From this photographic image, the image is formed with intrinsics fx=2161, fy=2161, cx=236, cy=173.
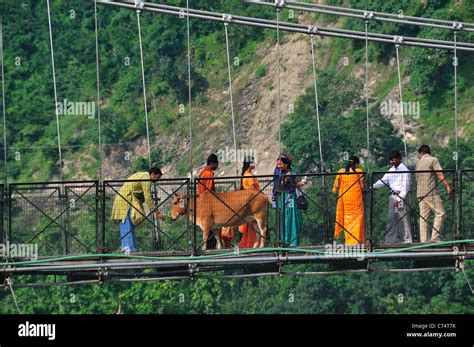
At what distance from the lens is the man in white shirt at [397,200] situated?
90.3 feet

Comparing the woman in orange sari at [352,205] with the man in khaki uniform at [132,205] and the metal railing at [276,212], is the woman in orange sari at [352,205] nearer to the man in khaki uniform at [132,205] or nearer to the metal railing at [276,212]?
the metal railing at [276,212]

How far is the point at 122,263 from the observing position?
27.2 metres

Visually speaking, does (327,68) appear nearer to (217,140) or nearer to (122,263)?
(217,140)

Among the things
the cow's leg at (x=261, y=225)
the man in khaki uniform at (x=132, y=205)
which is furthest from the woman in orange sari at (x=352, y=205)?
the man in khaki uniform at (x=132, y=205)

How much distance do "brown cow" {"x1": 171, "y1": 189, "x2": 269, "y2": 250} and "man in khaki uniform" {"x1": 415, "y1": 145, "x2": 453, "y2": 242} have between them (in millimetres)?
2005

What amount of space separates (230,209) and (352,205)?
157cm

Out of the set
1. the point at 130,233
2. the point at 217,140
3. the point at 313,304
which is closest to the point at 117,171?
the point at 217,140

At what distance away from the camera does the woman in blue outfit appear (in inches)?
1077

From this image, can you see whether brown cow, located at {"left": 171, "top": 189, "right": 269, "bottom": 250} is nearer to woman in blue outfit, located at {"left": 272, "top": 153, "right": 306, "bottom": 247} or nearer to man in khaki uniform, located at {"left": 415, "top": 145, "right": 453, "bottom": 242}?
woman in blue outfit, located at {"left": 272, "top": 153, "right": 306, "bottom": 247}

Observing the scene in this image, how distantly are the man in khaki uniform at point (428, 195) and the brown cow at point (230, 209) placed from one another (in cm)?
201

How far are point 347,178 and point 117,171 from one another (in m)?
32.9

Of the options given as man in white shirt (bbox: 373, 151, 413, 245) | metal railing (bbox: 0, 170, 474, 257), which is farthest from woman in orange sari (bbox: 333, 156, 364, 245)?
man in white shirt (bbox: 373, 151, 413, 245)
